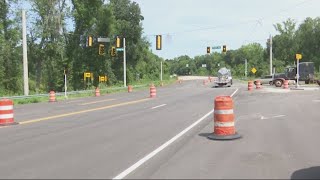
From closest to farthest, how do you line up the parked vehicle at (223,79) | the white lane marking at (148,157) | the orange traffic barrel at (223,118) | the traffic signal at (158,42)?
1. the white lane marking at (148,157)
2. the orange traffic barrel at (223,118)
3. the traffic signal at (158,42)
4. the parked vehicle at (223,79)

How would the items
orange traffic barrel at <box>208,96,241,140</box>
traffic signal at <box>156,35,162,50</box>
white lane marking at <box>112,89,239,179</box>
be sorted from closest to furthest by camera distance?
white lane marking at <box>112,89,239,179</box>, orange traffic barrel at <box>208,96,241,140</box>, traffic signal at <box>156,35,162,50</box>

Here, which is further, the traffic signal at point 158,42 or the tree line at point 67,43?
the tree line at point 67,43

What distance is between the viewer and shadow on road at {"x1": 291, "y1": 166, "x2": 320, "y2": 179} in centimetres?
834

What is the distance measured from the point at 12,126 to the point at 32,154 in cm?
684

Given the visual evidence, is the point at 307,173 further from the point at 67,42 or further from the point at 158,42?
the point at 67,42

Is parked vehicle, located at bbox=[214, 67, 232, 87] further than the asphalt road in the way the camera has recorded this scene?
A: Yes

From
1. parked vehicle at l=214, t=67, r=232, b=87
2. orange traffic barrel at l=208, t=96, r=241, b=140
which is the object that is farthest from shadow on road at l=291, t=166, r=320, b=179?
parked vehicle at l=214, t=67, r=232, b=87

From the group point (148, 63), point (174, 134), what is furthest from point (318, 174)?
point (148, 63)

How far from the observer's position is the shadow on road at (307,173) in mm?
8344

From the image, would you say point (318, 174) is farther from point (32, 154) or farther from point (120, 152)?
point (32, 154)

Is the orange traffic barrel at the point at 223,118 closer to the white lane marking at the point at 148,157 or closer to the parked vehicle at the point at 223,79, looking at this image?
the white lane marking at the point at 148,157

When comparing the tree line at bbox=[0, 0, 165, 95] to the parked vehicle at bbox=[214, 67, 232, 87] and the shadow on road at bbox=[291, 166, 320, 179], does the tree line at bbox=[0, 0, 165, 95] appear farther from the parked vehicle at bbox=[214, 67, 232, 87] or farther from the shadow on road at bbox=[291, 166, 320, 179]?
the shadow on road at bbox=[291, 166, 320, 179]

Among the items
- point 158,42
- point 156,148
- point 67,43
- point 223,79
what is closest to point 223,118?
point 156,148

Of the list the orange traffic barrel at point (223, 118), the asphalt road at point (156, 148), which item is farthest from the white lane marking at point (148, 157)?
the orange traffic barrel at point (223, 118)
